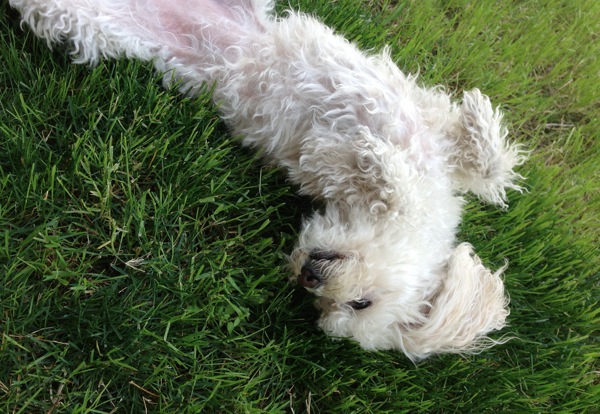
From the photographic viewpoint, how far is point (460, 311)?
285 cm

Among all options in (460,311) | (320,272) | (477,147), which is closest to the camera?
(320,272)

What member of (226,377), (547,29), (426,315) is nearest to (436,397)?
(426,315)

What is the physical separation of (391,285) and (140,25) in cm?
199

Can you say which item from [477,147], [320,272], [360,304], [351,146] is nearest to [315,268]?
[320,272]

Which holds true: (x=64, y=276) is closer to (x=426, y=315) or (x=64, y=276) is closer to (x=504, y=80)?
(x=426, y=315)

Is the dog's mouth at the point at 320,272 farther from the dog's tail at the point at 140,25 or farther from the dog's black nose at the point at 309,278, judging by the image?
the dog's tail at the point at 140,25

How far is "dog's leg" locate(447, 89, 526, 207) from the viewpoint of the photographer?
9.72ft

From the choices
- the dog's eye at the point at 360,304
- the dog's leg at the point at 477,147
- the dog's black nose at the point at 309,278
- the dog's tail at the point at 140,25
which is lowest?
the dog's black nose at the point at 309,278

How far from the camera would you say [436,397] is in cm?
309

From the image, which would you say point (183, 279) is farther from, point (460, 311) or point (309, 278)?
point (460, 311)

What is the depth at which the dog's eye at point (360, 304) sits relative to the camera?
2.72m

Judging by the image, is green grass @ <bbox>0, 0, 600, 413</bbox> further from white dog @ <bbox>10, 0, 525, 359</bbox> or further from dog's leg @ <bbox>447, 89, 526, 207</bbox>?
dog's leg @ <bbox>447, 89, 526, 207</bbox>

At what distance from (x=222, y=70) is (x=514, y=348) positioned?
248cm

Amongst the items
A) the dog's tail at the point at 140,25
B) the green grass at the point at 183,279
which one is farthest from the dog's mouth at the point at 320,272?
the dog's tail at the point at 140,25
